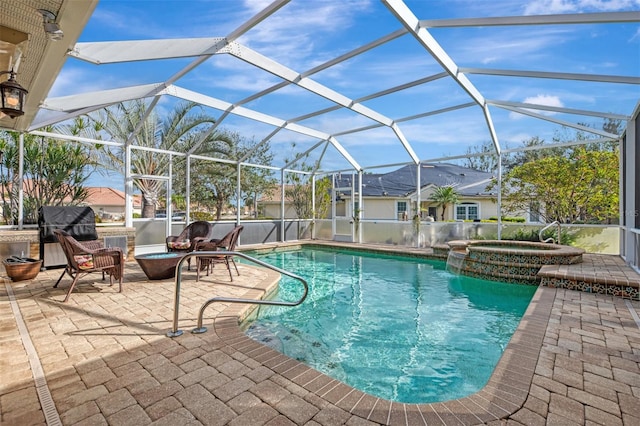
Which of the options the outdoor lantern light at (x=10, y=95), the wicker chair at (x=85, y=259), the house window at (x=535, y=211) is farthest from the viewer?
the house window at (x=535, y=211)

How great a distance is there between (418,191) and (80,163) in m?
9.69

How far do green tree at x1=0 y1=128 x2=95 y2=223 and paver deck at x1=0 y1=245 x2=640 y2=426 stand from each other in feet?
14.0

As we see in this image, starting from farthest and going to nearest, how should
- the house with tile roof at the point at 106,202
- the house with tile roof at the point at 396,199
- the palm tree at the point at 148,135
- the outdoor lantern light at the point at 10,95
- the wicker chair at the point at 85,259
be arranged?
the house with tile roof at the point at 396,199 < the palm tree at the point at 148,135 < the house with tile roof at the point at 106,202 < the wicker chair at the point at 85,259 < the outdoor lantern light at the point at 10,95

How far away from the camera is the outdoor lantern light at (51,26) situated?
2.76m

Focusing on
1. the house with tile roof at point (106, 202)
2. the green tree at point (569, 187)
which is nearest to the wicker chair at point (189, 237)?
the house with tile roof at point (106, 202)

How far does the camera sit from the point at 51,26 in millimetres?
2848

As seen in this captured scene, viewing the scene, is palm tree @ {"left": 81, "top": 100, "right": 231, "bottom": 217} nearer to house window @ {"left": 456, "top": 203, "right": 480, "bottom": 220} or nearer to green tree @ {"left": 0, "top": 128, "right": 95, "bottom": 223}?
green tree @ {"left": 0, "top": 128, "right": 95, "bottom": 223}

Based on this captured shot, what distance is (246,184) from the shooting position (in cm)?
1480

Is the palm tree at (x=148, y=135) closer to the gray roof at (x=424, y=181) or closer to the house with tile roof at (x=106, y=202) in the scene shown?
the house with tile roof at (x=106, y=202)

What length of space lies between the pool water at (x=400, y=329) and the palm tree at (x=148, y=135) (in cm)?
590

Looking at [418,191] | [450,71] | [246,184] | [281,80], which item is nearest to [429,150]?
[418,191]

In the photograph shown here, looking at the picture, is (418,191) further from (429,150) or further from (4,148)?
(4,148)

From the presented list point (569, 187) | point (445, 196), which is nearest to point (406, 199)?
point (445, 196)

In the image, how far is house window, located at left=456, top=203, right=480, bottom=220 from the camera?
1565cm
